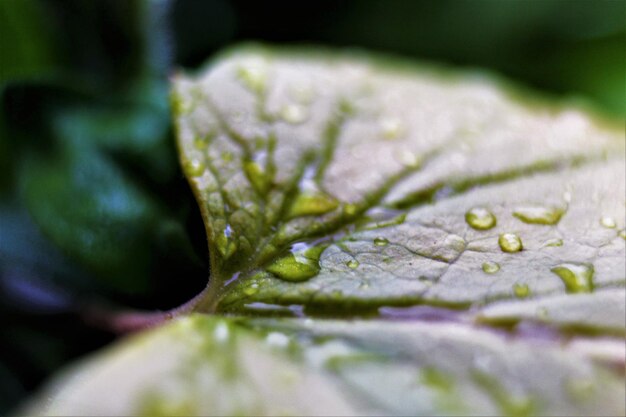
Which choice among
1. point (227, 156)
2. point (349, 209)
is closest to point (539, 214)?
point (349, 209)

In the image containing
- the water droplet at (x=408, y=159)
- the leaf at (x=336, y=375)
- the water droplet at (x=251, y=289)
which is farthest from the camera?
the water droplet at (x=408, y=159)

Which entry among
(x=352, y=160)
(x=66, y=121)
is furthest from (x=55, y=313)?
(x=352, y=160)

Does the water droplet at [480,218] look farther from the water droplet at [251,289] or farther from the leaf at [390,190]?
the water droplet at [251,289]

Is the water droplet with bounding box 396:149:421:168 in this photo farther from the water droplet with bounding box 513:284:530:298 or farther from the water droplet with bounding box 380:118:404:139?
the water droplet with bounding box 513:284:530:298

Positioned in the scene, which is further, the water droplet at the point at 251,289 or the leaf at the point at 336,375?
the water droplet at the point at 251,289

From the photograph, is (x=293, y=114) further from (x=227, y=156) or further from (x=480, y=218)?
(x=480, y=218)

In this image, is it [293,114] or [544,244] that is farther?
[293,114]

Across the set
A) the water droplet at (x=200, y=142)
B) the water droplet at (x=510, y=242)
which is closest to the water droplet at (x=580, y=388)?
the water droplet at (x=510, y=242)

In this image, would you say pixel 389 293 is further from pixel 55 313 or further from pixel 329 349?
pixel 55 313
